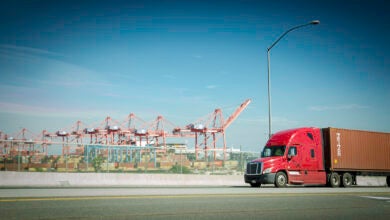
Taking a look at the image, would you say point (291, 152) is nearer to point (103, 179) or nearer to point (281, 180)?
point (281, 180)

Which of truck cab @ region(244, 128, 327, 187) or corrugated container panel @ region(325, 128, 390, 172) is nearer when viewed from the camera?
truck cab @ region(244, 128, 327, 187)

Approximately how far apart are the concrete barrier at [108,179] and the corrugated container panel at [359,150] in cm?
159

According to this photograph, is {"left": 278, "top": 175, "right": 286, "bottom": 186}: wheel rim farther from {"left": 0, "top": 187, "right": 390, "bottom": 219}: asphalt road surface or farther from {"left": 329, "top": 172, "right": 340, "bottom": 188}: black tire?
{"left": 0, "top": 187, "right": 390, "bottom": 219}: asphalt road surface

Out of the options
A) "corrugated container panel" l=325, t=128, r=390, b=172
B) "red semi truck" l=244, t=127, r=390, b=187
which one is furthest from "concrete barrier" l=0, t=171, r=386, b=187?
"red semi truck" l=244, t=127, r=390, b=187

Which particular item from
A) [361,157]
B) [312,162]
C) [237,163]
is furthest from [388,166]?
[237,163]

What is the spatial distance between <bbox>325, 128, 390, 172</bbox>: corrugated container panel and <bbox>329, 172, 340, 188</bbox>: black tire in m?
0.41

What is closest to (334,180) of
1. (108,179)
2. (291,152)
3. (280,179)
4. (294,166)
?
(294,166)

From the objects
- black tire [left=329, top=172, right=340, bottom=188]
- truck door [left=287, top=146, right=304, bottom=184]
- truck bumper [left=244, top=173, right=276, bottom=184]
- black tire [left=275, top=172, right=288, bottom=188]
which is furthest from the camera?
black tire [left=329, top=172, right=340, bottom=188]

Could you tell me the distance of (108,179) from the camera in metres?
21.4

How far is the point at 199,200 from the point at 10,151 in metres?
11.9

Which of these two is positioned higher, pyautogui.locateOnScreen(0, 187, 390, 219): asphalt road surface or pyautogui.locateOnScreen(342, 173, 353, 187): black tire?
pyautogui.locateOnScreen(0, 187, 390, 219): asphalt road surface

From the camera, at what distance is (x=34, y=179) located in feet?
63.7

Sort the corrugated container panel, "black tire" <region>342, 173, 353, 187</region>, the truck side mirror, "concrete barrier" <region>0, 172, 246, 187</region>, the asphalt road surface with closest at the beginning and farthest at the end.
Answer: the asphalt road surface
"concrete barrier" <region>0, 172, 246, 187</region>
the truck side mirror
the corrugated container panel
"black tire" <region>342, 173, 353, 187</region>

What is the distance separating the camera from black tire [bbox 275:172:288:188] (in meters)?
20.7
